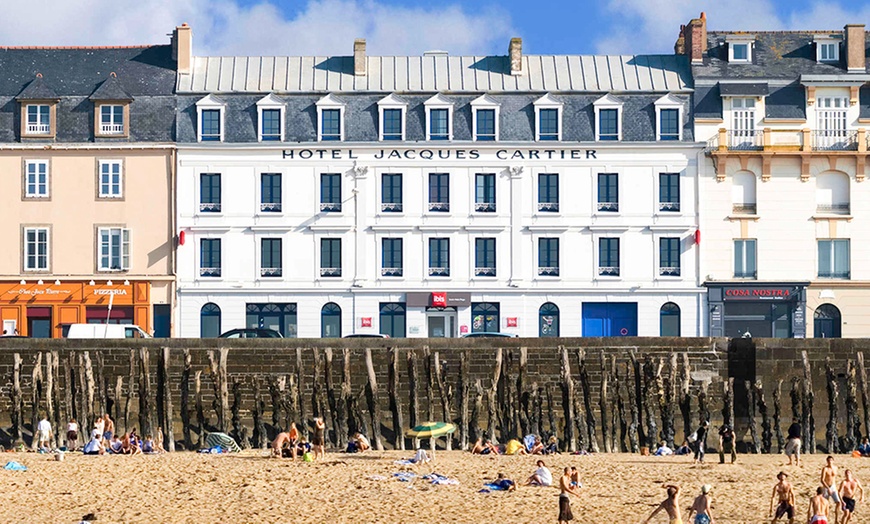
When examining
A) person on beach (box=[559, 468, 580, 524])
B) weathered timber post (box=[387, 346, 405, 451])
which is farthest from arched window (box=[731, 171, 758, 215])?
person on beach (box=[559, 468, 580, 524])

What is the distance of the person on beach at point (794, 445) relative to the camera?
138ft

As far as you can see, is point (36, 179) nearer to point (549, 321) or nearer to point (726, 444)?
point (549, 321)

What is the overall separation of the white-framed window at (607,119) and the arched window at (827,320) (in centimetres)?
928

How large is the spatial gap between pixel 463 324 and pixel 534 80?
9145 mm

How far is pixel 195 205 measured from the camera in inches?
2319

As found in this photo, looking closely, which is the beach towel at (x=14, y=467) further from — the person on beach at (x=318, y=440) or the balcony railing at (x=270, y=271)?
the balcony railing at (x=270, y=271)

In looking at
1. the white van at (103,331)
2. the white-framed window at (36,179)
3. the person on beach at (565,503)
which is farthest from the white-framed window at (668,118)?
the person on beach at (565,503)

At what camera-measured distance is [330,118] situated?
59.3 metres

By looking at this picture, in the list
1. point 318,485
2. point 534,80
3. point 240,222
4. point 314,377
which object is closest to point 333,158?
point 240,222

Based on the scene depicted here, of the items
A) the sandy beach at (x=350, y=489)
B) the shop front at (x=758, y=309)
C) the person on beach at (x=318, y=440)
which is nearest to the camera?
the sandy beach at (x=350, y=489)

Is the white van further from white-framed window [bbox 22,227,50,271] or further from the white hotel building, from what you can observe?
white-framed window [bbox 22,227,50,271]

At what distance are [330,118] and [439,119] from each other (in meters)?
3.81

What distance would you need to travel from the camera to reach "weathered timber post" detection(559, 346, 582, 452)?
45.8 m

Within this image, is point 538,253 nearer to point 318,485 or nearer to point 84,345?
point 84,345
